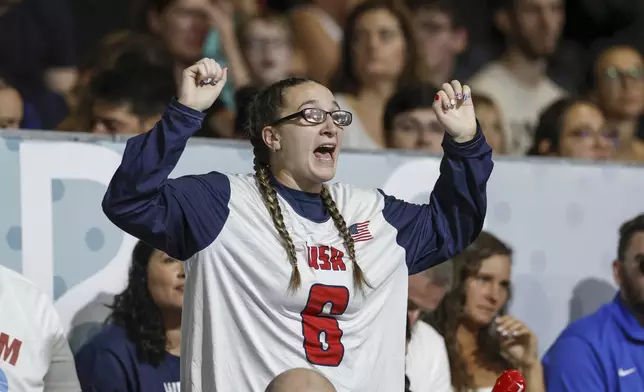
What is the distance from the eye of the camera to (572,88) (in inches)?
245

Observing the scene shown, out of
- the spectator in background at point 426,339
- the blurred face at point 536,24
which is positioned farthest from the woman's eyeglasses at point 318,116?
the blurred face at point 536,24

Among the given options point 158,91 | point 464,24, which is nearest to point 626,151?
point 464,24

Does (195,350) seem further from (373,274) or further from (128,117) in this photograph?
(128,117)

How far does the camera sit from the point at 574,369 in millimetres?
3998

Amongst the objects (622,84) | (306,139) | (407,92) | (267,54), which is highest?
(267,54)

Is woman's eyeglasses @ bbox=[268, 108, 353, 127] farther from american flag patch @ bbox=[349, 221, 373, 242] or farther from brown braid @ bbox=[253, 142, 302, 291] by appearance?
american flag patch @ bbox=[349, 221, 373, 242]

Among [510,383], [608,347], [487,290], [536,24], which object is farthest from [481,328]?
[536,24]

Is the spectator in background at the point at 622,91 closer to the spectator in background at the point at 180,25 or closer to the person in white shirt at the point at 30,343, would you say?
the spectator in background at the point at 180,25

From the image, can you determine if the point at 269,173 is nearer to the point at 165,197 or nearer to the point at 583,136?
the point at 165,197

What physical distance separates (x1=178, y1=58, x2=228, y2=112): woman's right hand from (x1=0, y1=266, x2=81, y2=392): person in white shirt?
2.90ft

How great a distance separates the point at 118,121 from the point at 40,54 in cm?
101

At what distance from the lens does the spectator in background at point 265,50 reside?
5.11 meters

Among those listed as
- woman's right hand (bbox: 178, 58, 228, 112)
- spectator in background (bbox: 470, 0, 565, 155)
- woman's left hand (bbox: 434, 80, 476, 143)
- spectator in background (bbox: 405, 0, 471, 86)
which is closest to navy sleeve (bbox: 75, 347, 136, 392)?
woman's right hand (bbox: 178, 58, 228, 112)

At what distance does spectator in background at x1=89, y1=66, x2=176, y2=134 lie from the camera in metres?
4.06
